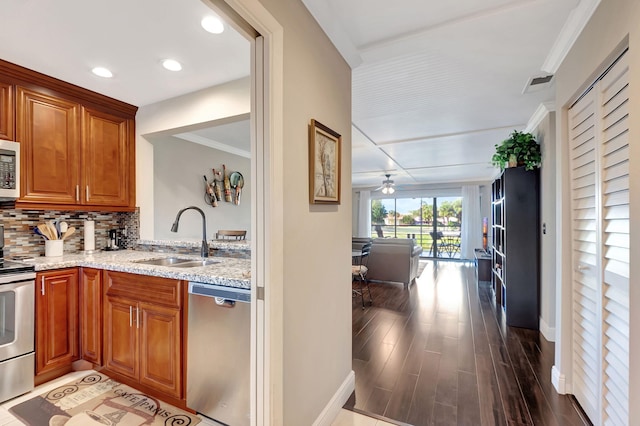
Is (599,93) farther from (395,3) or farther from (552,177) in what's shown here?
(552,177)

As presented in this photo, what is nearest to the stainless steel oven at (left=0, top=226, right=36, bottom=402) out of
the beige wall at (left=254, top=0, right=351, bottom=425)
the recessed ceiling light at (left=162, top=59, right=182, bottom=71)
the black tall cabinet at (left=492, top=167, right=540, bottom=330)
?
the recessed ceiling light at (left=162, top=59, right=182, bottom=71)

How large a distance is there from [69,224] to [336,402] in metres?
2.92

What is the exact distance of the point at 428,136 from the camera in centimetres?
408

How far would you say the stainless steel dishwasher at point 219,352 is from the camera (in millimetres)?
1584

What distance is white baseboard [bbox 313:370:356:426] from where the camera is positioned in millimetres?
1697

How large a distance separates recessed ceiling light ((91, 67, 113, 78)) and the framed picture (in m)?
1.92

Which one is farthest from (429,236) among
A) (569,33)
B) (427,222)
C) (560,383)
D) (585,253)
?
(569,33)

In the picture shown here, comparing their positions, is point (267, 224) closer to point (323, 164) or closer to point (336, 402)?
point (323, 164)

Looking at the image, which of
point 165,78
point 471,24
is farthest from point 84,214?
point 471,24

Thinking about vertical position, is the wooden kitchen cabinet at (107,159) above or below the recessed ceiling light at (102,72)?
below

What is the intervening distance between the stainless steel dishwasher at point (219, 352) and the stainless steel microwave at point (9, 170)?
1.74 m

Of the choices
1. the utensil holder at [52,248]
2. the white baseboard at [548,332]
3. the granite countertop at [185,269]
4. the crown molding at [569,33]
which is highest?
the crown molding at [569,33]

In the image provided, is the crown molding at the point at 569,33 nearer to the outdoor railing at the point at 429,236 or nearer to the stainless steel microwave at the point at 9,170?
the stainless steel microwave at the point at 9,170

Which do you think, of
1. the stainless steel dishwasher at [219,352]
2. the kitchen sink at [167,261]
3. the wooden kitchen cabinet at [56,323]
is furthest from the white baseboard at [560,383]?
the wooden kitchen cabinet at [56,323]
